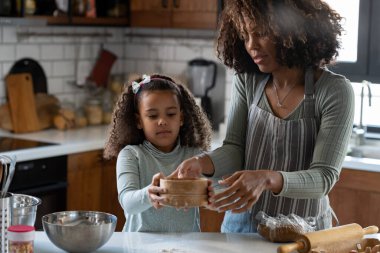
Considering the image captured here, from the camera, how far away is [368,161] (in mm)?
4172

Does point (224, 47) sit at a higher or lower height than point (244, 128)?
higher

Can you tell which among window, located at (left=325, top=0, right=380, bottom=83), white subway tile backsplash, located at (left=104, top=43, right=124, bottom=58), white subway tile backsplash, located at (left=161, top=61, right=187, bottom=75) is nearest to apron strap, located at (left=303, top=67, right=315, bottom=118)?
window, located at (left=325, top=0, right=380, bottom=83)

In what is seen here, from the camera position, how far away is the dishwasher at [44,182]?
4193 millimetres

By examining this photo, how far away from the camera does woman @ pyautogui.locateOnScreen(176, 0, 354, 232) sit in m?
2.48

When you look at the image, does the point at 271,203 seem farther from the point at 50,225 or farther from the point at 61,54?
the point at 61,54

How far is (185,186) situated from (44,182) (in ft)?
7.41

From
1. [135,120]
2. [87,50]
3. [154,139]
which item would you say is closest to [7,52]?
[87,50]

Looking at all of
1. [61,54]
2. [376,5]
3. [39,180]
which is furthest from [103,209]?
[376,5]

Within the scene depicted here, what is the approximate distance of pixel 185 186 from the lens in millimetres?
2248

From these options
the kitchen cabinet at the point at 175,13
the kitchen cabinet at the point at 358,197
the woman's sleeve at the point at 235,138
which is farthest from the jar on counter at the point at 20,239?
the kitchen cabinet at the point at 175,13

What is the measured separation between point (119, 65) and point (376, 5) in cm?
195

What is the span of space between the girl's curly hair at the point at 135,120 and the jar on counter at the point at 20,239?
34.0 inches

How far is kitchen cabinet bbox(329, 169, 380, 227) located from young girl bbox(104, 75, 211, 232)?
4.65 ft

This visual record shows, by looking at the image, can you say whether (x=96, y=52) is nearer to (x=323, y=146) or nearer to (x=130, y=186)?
(x=130, y=186)
